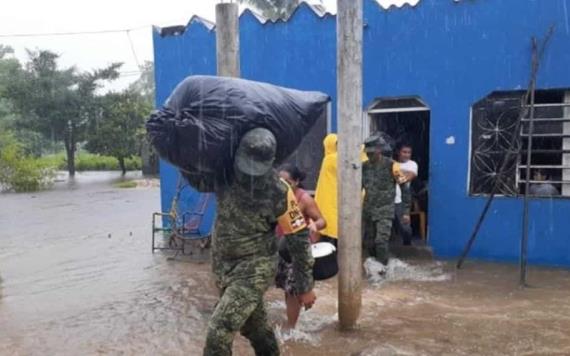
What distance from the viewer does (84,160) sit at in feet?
130

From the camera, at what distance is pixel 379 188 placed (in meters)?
7.00

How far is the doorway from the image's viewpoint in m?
8.00

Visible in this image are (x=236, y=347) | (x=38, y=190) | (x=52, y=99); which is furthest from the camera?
(x=52, y=99)

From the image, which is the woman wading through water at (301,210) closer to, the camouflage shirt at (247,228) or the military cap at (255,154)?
the camouflage shirt at (247,228)

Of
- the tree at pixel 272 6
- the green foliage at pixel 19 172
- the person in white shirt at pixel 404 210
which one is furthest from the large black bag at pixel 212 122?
the tree at pixel 272 6

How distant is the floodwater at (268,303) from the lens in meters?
4.71

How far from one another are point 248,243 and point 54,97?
29259mm

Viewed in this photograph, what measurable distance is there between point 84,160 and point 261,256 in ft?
126

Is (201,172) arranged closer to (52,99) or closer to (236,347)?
(236,347)

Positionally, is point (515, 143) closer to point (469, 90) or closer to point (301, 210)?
point (469, 90)

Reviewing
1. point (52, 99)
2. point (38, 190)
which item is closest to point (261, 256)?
point (38, 190)

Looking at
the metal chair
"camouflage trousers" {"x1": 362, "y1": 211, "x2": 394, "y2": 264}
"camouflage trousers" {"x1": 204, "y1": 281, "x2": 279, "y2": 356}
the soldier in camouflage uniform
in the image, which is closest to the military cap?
the soldier in camouflage uniform

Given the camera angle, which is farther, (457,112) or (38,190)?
(38,190)

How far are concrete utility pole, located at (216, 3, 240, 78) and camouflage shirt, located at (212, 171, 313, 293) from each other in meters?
1.99
